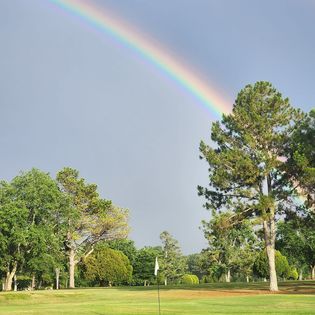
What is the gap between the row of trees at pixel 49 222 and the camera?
203 feet

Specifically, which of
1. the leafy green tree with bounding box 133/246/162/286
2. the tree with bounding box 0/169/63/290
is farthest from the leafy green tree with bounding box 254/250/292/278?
the tree with bounding box 0/169/63/290

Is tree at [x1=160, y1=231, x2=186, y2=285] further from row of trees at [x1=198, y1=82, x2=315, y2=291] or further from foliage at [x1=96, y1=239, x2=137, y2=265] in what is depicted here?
row of trees at [x1=198, y1=82, x2=315, y2=291]

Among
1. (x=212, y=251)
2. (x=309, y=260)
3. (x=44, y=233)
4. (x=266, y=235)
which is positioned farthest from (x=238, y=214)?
(x=212, y=251)

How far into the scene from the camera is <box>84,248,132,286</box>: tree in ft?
259

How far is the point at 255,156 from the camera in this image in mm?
44281

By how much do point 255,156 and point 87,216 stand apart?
3740cm

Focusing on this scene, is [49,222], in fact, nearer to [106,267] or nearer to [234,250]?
[106,267]

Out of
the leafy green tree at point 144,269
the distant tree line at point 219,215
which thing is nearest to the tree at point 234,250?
the distant tree line at point 219,215

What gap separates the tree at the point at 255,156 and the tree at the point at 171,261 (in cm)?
7414

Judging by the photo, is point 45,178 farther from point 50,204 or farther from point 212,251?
point 212,251

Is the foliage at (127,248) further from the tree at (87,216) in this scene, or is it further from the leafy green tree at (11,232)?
the leafy green tree at (11,232)

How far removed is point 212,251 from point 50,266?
4550 cm

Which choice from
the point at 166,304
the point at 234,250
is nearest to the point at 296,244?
the point at 234,250

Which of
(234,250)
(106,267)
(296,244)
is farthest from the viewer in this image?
(234,250)
